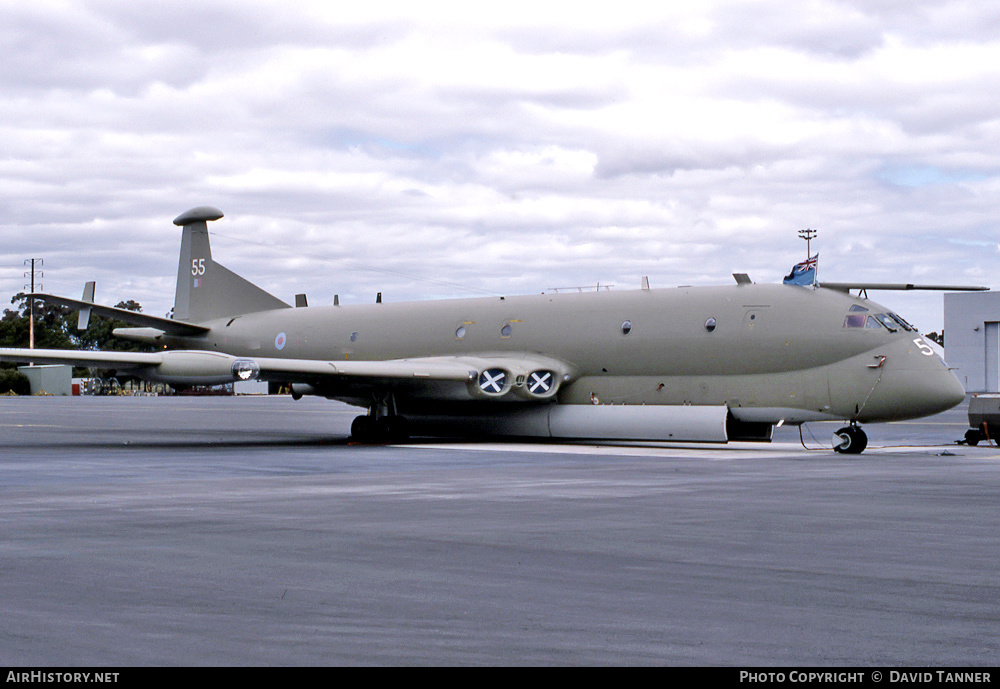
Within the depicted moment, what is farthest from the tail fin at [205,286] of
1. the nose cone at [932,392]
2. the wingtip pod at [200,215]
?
the nose cone at [932,392]

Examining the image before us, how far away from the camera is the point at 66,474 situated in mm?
16922

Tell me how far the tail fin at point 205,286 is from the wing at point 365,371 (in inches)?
274

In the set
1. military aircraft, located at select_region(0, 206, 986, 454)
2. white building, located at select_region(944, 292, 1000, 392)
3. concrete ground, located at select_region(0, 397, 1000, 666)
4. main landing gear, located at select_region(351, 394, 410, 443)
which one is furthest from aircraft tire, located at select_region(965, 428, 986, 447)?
white building, located at select_region(944, 292, 1000, 392)

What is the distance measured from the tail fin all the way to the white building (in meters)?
70.7

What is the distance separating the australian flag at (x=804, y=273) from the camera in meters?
25.4

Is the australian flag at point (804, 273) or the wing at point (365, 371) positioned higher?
the australian flag at point (804, 273)

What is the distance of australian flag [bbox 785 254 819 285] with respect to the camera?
25422 mm

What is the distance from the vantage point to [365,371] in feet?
86.9

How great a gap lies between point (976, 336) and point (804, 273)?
7285 centimetres

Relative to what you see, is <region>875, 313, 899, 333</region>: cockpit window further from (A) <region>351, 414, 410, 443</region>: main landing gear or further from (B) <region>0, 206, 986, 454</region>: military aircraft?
(A) <region>351, 414, 410, 443</region>: main landing gear

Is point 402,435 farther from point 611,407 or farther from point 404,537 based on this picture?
point 404,537

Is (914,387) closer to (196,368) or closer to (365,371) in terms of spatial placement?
(365,371)

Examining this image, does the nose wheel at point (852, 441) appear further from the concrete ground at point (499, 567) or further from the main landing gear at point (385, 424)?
the main landing gear at point (385, 424)

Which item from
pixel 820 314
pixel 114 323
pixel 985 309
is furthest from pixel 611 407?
pixel 114 323
